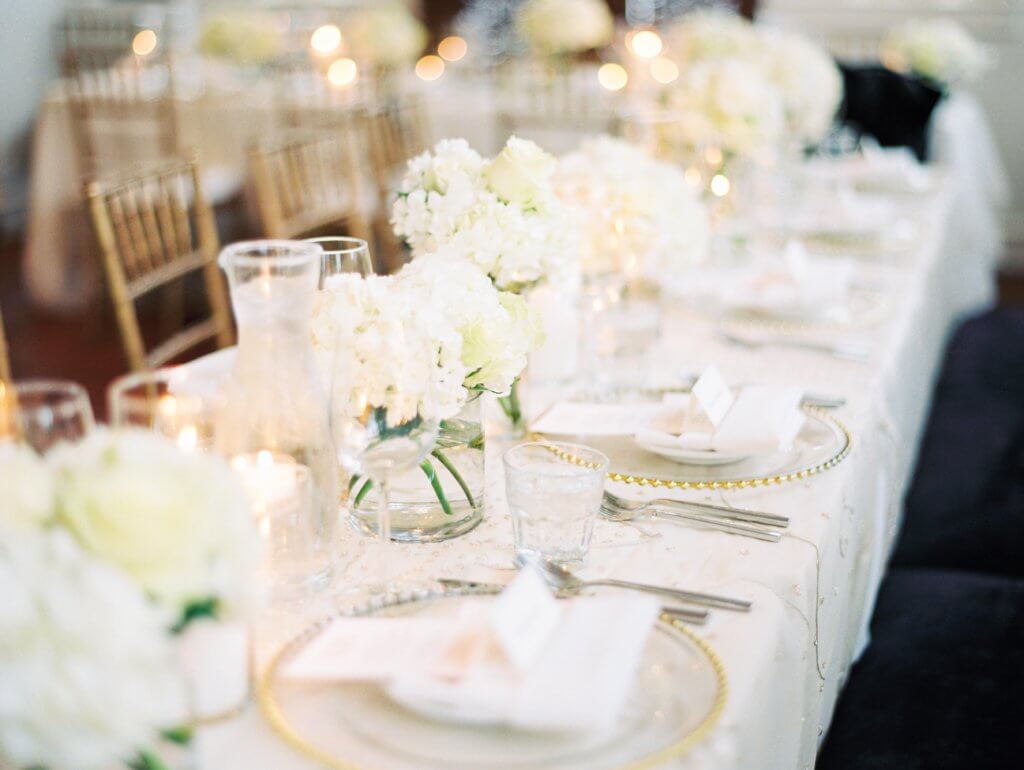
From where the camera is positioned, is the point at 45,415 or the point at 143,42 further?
the point at 143,42

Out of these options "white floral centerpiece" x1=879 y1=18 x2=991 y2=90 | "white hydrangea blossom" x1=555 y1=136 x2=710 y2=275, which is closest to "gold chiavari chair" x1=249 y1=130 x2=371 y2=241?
"white hydrangea blossom" x1=555 y1=136 x2=710 y2=275

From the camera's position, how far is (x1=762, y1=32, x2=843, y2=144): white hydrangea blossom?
9.28 feet

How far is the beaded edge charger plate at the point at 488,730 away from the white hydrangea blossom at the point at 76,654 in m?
0.17

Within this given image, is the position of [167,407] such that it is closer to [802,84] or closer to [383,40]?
[802,84]

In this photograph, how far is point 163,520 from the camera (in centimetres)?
67

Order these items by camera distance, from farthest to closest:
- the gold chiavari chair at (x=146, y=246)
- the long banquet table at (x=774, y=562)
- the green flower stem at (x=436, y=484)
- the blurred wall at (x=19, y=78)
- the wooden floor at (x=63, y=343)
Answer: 1. the blurred wall at (x=19, y=78)
2. the wooden floor at (x=63, y=343)
3. the gold chiavari chair at (x=146, y=246)
4. the green flower stem at (x=436, y=484)
5. the long banquet table at (x=774, y=562)

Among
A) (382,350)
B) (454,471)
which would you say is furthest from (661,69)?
(382,350)

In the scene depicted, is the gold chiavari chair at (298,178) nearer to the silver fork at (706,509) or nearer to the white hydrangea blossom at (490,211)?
the white hydrangea blossom at (490,211)

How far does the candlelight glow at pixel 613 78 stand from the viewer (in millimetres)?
4969

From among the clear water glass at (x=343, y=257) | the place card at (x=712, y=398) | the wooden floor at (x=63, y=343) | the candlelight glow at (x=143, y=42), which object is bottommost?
the wooden floor at (x=63, y=343)

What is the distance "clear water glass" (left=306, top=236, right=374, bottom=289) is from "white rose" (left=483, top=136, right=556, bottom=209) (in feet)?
0.58

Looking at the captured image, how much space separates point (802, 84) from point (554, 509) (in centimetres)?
209

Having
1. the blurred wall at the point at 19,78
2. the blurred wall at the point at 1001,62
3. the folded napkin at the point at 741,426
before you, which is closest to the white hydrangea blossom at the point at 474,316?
the folded napkin at the point at 741,426

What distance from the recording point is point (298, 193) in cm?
269
